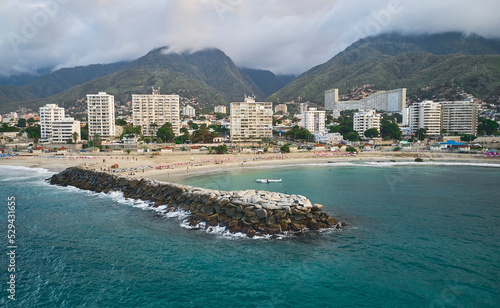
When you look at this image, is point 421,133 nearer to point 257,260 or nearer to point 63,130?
point 257,260

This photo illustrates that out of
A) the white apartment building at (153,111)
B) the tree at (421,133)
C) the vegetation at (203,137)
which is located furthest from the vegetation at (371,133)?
the white apartment building at (153,111)

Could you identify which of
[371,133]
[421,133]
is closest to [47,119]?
[371,133]

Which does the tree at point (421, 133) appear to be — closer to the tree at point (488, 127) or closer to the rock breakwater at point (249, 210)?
the tree at point (488, 127)

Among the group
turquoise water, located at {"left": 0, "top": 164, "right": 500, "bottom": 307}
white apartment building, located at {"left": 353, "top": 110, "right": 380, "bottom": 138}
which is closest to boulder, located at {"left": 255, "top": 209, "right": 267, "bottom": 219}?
turquoise water, located at {"left": 0, "top": 164, "right": 500, "bottom": 307}

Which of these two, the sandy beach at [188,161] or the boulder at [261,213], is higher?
the sandy beach at [188,161]

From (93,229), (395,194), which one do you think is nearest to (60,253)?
(93,229)

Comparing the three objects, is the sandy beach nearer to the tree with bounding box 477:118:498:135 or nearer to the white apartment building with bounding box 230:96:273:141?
the white apartment building with bounding box 230:96:273:141

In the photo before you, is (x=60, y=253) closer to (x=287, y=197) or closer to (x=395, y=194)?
(x=287, y=197)
